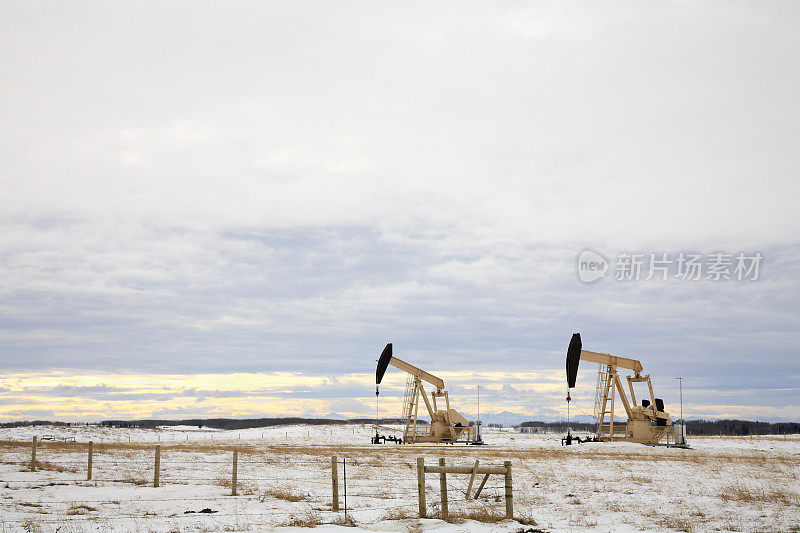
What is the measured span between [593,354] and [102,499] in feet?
128

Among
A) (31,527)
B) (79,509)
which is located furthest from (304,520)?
(79,509)

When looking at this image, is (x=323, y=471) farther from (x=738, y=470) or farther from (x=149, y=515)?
(x=738, y=470)

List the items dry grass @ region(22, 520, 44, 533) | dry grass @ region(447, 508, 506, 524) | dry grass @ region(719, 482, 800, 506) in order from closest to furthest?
1. dry grass @ region(22, 520, 44, 533)
2. dry grass @ region(447, 508, 506, 524)
3. dry grass @ region(719, 482, 800, 506)

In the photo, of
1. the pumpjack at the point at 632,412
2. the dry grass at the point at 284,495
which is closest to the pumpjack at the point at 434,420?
the pumpjack at the point at 632,412

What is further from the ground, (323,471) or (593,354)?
(593,354)

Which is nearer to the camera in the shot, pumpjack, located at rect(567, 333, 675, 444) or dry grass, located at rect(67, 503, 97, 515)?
dry grass, located at rect(67, 503, 97, 515)

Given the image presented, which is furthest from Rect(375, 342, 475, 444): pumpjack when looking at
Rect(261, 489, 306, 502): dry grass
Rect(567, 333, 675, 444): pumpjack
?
Rect(261, 489, 306, 502): dry grass

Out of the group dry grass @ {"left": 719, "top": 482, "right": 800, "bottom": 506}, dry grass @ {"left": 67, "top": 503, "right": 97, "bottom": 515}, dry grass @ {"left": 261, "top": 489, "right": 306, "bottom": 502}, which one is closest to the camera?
dry grass @ {"left": 67, "top": 503, "right": 97, "bottom": 515}

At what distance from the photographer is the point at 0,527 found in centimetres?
1387

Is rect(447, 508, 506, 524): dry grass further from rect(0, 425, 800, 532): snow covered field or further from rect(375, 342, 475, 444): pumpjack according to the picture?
rect(375, 342, 475, 444): pumpjack

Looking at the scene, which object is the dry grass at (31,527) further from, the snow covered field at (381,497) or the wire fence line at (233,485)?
the wire fence line at (233,485)

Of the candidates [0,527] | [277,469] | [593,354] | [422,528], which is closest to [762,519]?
[422,528]

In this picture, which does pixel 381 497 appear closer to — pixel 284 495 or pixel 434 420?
pixel 284 495

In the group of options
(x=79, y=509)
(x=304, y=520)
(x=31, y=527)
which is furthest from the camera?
(x=79, y=509)
